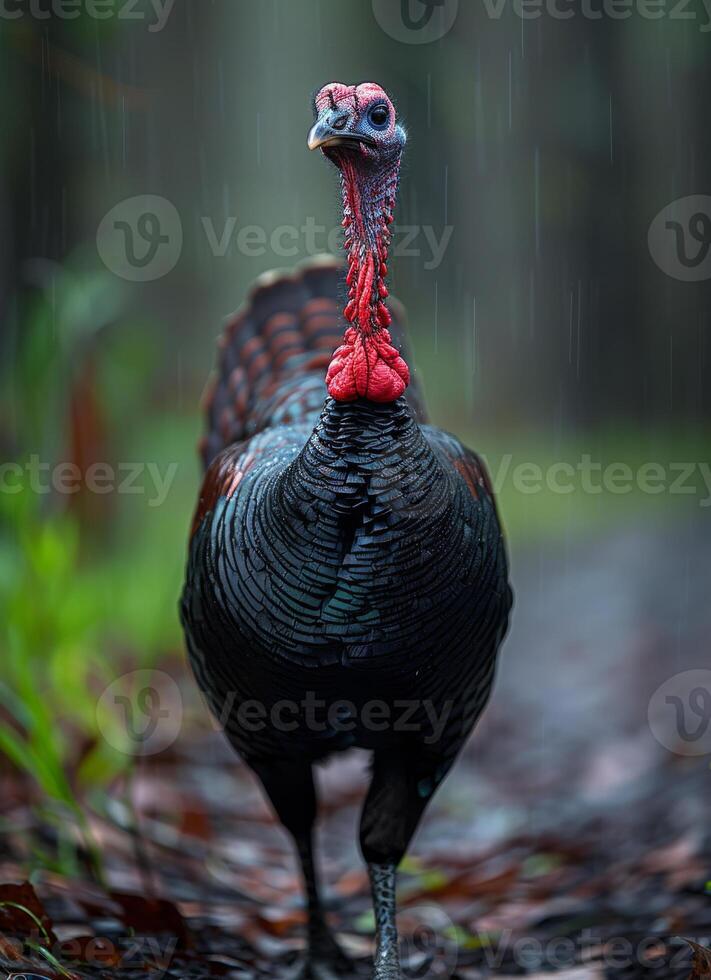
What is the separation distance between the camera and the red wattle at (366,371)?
2.87 metres

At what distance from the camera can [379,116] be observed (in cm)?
301

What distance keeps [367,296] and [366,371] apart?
24 centimetres

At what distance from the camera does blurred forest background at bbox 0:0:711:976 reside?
4820 millimetres

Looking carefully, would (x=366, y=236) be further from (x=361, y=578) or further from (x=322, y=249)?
(x=322, y=249)

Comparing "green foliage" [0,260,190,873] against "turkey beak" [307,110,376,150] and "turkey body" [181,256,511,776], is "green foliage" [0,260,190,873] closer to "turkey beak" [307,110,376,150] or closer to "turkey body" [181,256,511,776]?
"turkey body" [181,256,511,776]

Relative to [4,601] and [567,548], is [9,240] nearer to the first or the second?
[4,601]

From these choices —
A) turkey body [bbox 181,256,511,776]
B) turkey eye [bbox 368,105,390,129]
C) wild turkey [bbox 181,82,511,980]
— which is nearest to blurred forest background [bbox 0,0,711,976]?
turkey eye [bbox 368,105,390,129]

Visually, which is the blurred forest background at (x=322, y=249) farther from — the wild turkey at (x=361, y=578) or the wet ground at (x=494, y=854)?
the wild turkey at (x=361, y=578)

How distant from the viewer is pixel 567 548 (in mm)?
9836

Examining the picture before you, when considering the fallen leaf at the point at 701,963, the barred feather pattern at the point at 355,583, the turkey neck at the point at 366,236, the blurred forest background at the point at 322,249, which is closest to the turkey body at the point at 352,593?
the barred feather pattern at the point at 355,583

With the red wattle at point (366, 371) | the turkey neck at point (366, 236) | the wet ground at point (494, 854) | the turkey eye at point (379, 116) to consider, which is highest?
the turkey eye at point (379, 116)

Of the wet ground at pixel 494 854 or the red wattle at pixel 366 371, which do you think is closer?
the red wattle at pixel 366 371

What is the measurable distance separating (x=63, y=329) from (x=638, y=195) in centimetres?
820

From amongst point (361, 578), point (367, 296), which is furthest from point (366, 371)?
point (361, 578)
